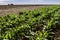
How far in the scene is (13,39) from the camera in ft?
16.9

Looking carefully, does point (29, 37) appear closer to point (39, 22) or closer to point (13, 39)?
point (13, 39)

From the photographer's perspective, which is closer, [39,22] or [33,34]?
[33,34]

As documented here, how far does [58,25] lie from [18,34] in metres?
1.46


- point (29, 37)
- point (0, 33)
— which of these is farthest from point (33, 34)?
point (0, 33)

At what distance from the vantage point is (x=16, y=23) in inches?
256

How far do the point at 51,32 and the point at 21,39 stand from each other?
0.86 meters

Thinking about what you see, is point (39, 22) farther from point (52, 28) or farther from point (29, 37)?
point (29, 37)

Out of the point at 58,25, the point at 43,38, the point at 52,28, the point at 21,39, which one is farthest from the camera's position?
the point at 58,25

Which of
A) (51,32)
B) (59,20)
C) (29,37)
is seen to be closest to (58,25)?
(59,20)

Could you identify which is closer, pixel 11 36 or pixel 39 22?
pixel 11 36

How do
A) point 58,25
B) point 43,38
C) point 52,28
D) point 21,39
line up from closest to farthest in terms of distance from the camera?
point 43,38
point 21,39
point 52,28
point 58,25

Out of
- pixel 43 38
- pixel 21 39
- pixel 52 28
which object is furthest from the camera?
pixel 52 28

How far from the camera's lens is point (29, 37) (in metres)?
5.28

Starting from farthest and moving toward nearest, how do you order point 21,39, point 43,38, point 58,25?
point 58,25, point 21,39, point 43,38
